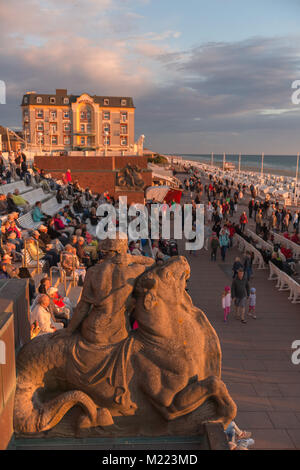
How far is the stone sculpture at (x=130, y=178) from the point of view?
28.3 m

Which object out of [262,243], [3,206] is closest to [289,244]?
[262,243]

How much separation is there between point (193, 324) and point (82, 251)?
6.97 m

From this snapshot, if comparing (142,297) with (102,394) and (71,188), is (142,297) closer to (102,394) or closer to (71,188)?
(102,394)

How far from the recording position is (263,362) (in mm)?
7746

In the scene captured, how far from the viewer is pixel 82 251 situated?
10.6m

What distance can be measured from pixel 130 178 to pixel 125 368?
82.5 ft

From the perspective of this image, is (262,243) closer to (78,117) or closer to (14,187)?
(14,187)

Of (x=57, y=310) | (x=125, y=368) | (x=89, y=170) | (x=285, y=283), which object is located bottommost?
(x=285, y=283)

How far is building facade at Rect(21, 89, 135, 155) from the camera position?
6631cm

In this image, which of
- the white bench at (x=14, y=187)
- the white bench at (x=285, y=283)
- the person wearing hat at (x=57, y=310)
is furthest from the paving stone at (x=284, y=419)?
the white bench at (x=14, y=187)

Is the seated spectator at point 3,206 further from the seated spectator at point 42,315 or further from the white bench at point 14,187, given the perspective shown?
the seated spectator at point 42,315

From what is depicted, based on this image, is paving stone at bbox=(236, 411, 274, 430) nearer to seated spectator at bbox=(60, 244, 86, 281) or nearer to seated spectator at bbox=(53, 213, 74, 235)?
seated spectator at bbox=(60, 244, 86, 281)

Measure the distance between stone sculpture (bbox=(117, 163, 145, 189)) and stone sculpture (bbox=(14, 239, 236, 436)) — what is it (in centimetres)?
2437

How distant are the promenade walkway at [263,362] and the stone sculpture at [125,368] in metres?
2.20
